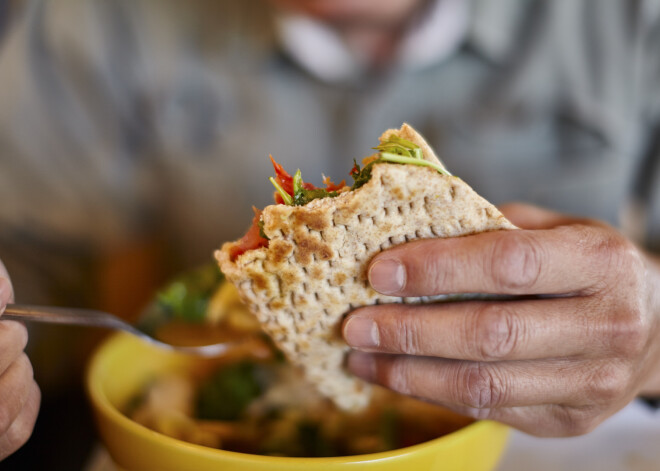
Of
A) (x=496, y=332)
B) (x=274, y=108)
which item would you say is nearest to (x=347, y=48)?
(x=274, y=108)

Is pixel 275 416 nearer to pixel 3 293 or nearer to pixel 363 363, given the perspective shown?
pixel 363 363

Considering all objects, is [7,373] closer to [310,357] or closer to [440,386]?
[310,357]

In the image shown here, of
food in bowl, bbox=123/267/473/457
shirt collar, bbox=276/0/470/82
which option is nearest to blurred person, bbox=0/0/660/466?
shirt collar, bbox=276/0/470/82

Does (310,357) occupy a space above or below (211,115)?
below

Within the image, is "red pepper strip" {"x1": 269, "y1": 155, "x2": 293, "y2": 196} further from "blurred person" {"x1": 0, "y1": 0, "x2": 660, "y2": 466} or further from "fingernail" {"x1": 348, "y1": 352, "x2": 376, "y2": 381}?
"blurred person" {"x1": 0, "y1": 0, "x2": 660, "y2": 466}

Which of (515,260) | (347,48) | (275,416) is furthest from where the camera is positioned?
(347,48)

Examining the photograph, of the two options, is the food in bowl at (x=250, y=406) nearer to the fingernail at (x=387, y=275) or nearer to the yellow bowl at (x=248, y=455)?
the yellow bowl at (x=248, y=455)

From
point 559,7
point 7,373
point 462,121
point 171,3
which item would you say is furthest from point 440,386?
point 171,3

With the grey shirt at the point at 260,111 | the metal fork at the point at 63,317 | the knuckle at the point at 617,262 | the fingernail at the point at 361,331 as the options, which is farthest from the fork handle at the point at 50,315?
the grey shirt at the point at 260,111
